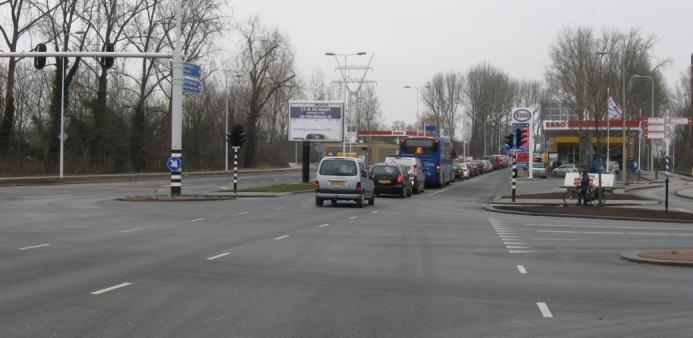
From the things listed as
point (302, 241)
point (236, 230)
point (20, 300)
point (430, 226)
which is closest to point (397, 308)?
point (20, 300)

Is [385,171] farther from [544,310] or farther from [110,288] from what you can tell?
[544,310]

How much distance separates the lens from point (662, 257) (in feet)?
43.9

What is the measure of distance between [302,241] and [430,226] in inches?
221

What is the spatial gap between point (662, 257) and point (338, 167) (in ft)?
54.3

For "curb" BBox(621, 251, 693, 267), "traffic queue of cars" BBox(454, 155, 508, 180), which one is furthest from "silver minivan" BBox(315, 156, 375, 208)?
"traffic queue of cars" BBox(454, 155, 508, 180)

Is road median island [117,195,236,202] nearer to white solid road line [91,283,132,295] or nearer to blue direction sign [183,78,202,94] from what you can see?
blue direction sign [183,78,202,94]

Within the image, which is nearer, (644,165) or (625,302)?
(625,302)

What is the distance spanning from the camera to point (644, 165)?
104m

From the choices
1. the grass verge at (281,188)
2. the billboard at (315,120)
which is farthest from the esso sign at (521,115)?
the grass verge at (281,188)

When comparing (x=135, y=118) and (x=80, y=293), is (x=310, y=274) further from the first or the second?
(x=135, y=118)

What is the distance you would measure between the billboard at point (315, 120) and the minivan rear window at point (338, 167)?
2126 centimetres

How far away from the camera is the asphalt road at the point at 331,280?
779 cm

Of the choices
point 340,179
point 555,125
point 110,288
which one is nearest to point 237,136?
point 340,179

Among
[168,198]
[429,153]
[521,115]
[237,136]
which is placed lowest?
[168,198]
